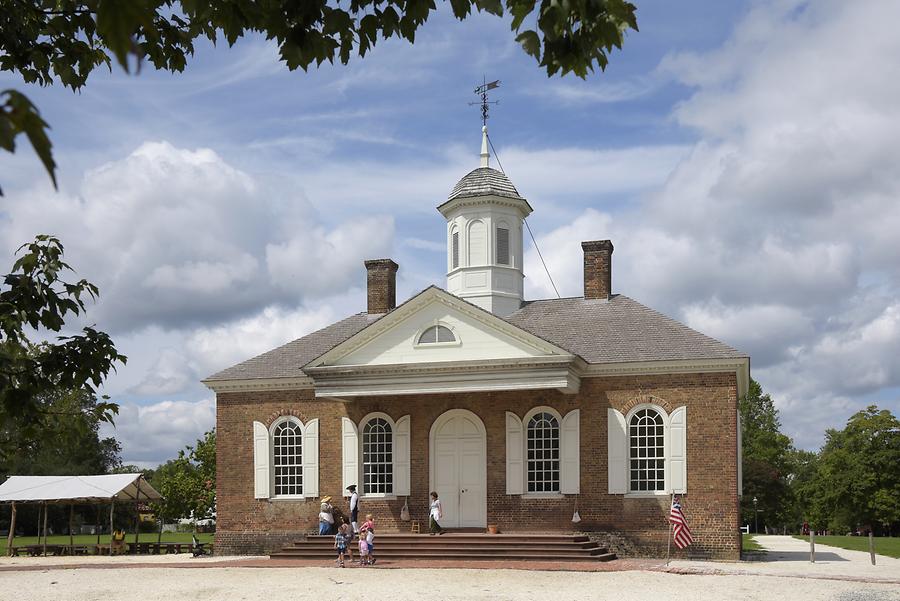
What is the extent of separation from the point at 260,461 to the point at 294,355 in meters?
3.11

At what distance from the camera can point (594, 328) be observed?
27.8m

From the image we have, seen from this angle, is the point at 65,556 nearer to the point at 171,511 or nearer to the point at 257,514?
the point at 171,511

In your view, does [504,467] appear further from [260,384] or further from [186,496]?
[186,496]

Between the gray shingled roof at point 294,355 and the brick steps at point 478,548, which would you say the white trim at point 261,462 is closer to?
the gray shingled roof at point 294,355

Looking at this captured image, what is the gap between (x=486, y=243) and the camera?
101 ft

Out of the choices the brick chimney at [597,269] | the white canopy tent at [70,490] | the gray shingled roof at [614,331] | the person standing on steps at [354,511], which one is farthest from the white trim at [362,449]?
the white canopy tent at [70,490]

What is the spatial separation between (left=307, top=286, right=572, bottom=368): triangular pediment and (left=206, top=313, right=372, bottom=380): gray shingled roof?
1.13m

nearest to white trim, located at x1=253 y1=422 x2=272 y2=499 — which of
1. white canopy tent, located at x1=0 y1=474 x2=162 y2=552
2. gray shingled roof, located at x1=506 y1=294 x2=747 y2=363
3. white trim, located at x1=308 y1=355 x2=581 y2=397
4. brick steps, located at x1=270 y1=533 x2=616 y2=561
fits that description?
brick steps, located at x1=270 y1=533 x2=616 y2=561

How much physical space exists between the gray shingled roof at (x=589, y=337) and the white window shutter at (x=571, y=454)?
1559 millimetres

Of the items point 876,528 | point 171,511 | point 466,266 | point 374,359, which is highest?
point 466,266

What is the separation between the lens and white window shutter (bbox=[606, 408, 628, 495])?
25328 millimetres

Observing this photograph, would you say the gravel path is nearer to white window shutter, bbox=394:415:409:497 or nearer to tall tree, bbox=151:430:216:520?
white window shutter, bbox=394:415:409:497

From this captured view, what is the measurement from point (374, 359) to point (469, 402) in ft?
8.95

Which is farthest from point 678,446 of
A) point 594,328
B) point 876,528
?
point 876,528
